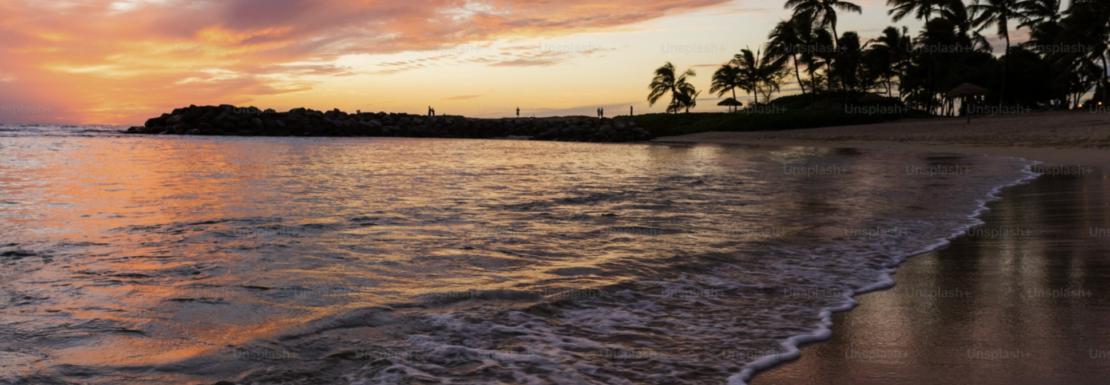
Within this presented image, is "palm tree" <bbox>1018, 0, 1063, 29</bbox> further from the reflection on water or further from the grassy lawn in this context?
the reflection on water

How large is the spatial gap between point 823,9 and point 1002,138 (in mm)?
24158

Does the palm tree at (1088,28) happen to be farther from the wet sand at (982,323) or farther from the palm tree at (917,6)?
the wet sand at (982,323)

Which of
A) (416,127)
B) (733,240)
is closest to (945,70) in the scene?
(416,127)

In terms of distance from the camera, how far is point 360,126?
49.0 m

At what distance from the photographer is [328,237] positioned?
5.66 meters

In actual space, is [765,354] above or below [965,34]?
below

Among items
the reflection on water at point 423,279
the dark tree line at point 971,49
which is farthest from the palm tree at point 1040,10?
the reflection on water at point 423,279

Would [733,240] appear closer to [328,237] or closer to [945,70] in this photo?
[328,237]

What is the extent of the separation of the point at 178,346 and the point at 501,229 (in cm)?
357

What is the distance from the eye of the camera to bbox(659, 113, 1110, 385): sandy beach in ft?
8.41

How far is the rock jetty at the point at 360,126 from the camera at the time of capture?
45.9 meters

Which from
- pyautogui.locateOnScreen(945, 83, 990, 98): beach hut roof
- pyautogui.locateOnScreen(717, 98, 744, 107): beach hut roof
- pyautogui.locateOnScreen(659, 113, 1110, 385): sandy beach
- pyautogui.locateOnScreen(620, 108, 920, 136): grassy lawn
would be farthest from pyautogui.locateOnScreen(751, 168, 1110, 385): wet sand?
pyautogui.locateOnScreen(717, 98, 744, 107): beach hut roof

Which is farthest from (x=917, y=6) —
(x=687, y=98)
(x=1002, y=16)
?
(x=687, y=98)

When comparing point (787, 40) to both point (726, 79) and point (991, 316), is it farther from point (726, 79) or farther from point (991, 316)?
point (991, 316)
